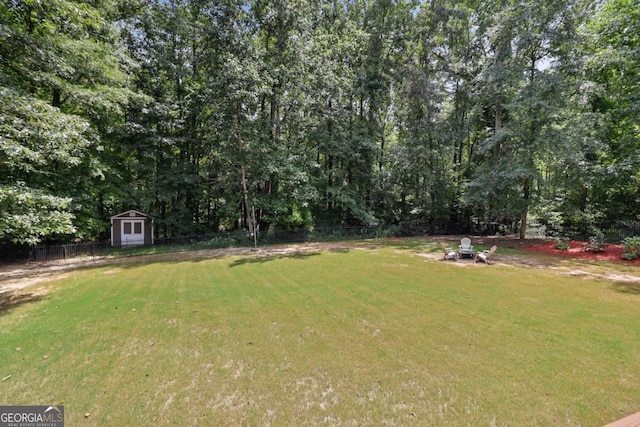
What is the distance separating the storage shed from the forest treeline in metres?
0.99

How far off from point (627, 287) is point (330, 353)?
8833 millimetres

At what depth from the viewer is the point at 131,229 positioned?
628 inches

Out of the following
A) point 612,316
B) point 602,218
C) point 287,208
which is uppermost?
point 287,208

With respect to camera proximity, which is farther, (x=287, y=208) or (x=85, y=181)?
(x=287, y=208)

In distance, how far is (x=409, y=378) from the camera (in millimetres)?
3477

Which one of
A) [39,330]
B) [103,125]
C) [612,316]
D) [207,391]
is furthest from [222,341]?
[103,125]

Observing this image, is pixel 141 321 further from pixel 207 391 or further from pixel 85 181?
pixel 85 181

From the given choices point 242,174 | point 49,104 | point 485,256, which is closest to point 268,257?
point 242,174

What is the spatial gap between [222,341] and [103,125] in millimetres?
16613

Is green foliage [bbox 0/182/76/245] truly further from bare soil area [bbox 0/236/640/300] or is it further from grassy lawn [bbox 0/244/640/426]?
bare soil area [bbox 0/236/640/300]

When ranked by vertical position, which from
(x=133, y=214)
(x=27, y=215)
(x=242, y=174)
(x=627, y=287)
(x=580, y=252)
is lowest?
(x=627, y=287)

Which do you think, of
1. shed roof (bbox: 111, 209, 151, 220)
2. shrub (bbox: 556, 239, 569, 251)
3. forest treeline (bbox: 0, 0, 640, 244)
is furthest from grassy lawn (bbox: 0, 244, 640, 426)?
shed roof (bbox: 111, 209, 151, 220)

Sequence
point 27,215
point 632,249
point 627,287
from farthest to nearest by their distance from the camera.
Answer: point 632,249 → point 627,287 → point 27,215

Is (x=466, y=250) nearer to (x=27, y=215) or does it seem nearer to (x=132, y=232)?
(x=27, y=215)
